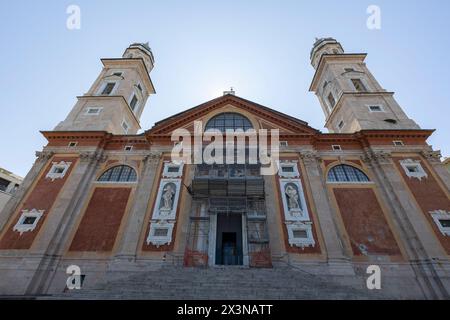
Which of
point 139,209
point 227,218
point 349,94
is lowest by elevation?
point 227,218

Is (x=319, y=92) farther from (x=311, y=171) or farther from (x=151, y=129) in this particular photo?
(x=151, y=129)

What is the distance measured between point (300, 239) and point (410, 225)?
7.45 meters

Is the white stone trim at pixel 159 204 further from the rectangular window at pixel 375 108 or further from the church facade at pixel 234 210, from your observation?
the rectangular window at pixel 375 108

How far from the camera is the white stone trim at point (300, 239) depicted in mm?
15477

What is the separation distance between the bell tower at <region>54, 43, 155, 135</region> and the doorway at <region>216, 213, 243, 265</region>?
14022 mm

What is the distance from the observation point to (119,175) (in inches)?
788

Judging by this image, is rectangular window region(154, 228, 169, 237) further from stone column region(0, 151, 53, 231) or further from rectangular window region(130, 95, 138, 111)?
rectangular window region(130, 95, 138, 111)

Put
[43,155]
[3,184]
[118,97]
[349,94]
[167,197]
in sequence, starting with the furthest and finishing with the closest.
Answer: [3,184], [118,97], [349,94], [43,155], [167,197]

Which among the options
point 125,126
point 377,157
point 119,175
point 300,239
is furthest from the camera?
point 125,126

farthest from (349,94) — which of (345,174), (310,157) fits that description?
(310,157)

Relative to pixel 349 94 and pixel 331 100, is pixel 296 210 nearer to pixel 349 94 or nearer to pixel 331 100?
pixel 349 94

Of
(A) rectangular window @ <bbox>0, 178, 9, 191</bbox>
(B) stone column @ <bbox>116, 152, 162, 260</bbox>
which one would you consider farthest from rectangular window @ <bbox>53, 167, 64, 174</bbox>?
(A) rectangular window @ <bbox>0, 178, 9, 191</bbox>

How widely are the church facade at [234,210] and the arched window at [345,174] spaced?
0.30 ft
